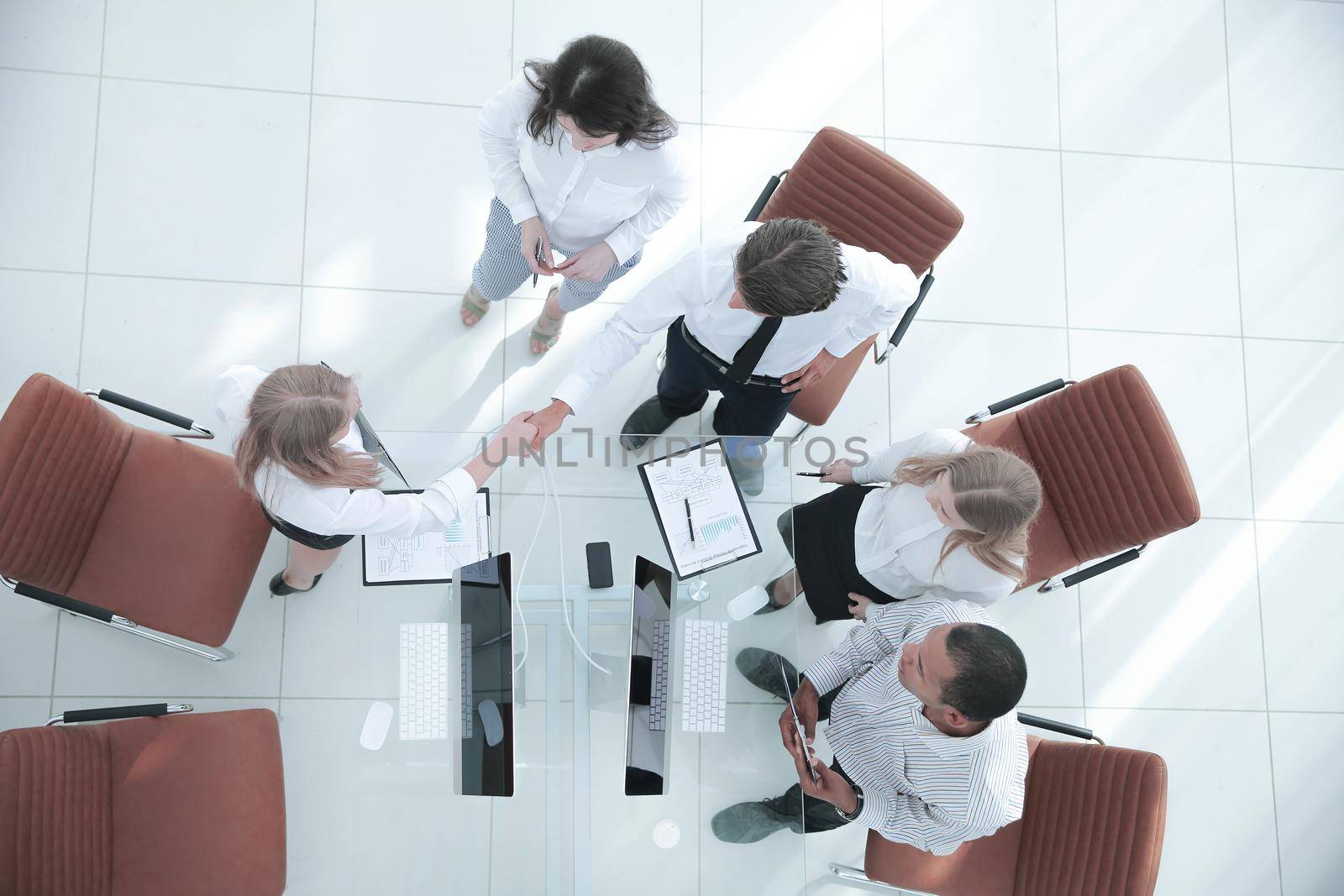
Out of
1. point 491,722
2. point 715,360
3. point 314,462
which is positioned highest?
point 715,360

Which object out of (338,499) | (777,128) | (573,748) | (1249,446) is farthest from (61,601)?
(1249,446)

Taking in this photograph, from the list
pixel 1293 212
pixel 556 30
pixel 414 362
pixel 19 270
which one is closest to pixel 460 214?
pixel 414 362

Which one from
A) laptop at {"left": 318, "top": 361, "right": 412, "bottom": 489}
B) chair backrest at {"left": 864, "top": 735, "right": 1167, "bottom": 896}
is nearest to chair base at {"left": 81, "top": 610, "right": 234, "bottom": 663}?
laptop at {"left": 318, "top": 361, "right": 412, "bottom": 489}

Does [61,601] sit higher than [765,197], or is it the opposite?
[765,197]

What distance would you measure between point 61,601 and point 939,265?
10.6ft

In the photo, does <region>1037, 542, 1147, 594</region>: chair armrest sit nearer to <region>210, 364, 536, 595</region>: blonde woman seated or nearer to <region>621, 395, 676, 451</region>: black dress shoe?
<region>621, 395, 676, 451</region>: black dress shoe

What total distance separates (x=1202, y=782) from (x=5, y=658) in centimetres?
441

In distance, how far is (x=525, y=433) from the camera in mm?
2207

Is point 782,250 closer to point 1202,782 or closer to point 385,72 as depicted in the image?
point 385,72

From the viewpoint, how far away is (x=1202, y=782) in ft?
10.3

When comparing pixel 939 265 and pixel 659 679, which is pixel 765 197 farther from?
pixel 659 679

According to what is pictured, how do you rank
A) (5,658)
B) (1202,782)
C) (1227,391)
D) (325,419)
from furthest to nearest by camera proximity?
1. (1227,391)
2. (1202,782)
3. (5,658)
4. (325,419)

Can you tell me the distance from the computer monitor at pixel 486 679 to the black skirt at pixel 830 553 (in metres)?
0.92

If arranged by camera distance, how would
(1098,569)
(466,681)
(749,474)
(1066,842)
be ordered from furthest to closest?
1. (1098,569)
2. (749,474)
3. (1066,842)
4. (466,681)
